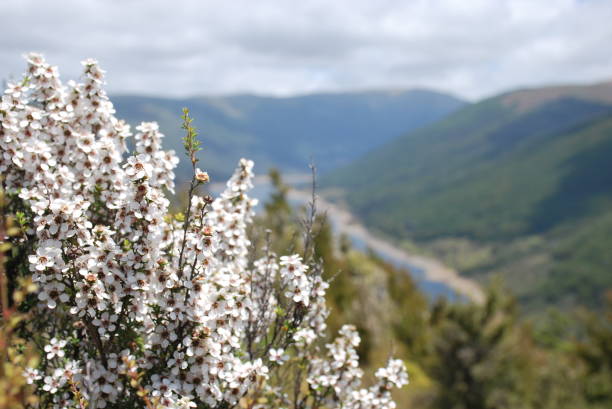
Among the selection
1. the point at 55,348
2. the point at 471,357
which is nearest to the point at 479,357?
the point at 471,357

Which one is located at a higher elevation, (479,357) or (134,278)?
(134,278)

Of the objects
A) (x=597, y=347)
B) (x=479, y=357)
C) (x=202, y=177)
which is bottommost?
(x=597, y=347)

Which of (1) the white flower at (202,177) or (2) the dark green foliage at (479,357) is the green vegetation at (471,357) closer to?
(2) the dark green foliage at (479,357)

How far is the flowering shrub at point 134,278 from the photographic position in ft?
13.0

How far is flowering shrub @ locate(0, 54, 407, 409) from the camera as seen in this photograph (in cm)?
397

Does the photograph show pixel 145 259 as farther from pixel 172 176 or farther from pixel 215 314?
pixel 172 176

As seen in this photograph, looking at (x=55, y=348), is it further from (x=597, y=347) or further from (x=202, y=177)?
(x=597, y=347)

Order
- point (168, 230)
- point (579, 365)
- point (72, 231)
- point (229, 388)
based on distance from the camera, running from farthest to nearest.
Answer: point (579, 365)
point (168, 230)
point (229, 388)
point (72, 231)

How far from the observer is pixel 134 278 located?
3.98 m

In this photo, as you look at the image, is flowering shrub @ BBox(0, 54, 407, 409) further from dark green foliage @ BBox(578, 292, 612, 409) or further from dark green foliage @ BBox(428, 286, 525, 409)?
dark green foliage @ BBox(578, 292, 612, 409)

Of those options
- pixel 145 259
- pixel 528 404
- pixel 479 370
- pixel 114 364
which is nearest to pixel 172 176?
pixel 145 259

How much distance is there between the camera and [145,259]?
4000mm

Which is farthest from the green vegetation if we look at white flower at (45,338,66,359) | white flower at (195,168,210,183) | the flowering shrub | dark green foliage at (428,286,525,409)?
white flower at (195,168,210,183)

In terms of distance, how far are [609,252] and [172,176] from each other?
21924 centimetres
